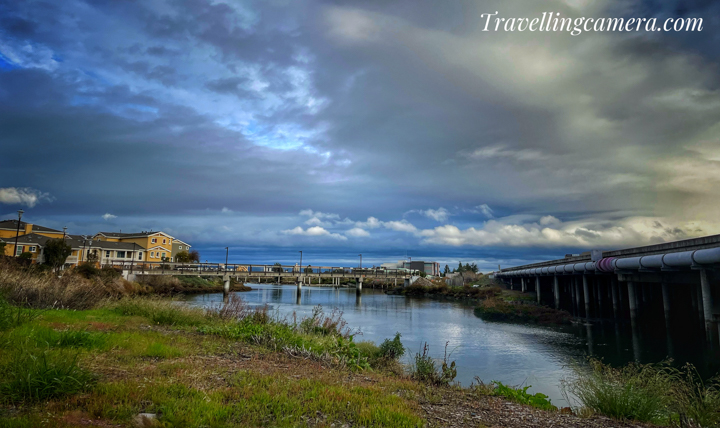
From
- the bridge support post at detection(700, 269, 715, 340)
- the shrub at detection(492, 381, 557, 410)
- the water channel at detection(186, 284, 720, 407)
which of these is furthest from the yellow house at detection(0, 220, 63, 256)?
the bridge support post at detection(700, 269, 715, 340)

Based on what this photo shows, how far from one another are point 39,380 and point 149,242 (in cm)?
9058

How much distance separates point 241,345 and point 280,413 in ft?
20.2

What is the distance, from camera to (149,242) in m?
86.4

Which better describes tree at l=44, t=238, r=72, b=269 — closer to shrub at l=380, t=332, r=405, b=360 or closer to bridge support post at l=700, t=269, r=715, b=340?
shrub at l=380, t=332, r=405, b=360

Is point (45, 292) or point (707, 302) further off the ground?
point (45, 292)

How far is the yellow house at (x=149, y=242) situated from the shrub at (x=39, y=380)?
8865 centimetres

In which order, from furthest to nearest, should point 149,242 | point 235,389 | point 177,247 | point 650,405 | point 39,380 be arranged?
point 177,247, point 149,242, point 650,405, point 235,389, point 39,380

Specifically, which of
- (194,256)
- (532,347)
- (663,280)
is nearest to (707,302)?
(663,280)

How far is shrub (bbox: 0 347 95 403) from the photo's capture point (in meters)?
5.68

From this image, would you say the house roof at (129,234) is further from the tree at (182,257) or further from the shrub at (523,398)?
the shrub at (523,398)

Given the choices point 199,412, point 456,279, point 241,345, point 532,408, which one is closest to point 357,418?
point 199,412

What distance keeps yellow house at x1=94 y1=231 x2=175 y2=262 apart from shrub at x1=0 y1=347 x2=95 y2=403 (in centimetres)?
8865

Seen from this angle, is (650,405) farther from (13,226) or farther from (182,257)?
(182,257)

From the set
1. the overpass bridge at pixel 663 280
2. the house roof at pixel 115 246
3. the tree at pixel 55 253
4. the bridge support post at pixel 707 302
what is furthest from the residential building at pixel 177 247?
the bridge support post at pixel 707 302
